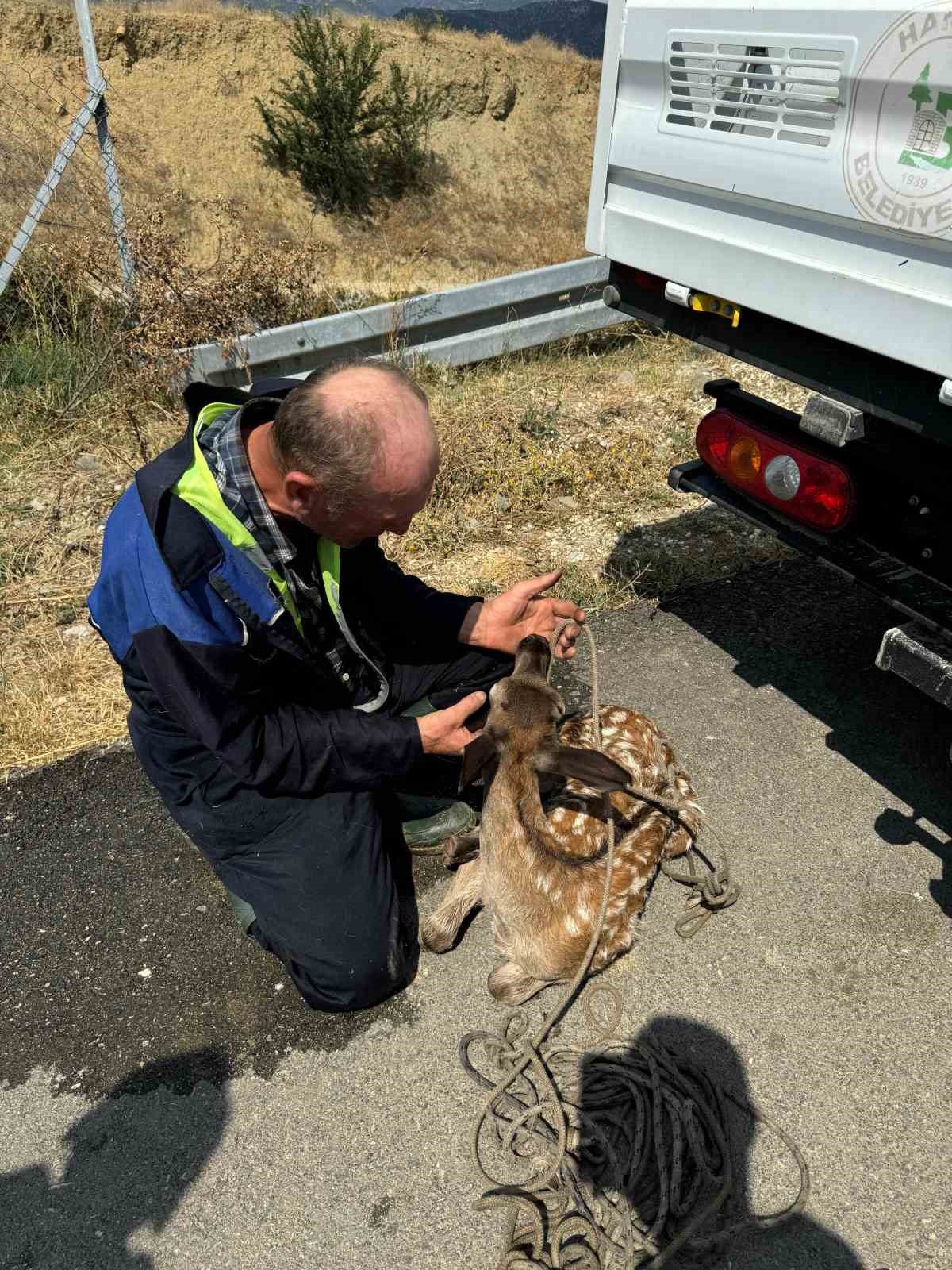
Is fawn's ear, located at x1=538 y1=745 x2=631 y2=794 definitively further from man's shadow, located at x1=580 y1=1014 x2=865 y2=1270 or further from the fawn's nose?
man's shadow, located at x1=580 y1=1014 x2=865 y2=1270

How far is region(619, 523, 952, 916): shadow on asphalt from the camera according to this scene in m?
3.89

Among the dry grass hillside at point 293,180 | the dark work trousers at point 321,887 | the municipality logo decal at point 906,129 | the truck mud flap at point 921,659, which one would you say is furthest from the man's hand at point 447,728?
the dry grass hillside at point 293,180

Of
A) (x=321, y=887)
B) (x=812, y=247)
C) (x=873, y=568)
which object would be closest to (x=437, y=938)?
(x=321, y=887)

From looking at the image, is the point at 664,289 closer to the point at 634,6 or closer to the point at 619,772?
the point at 634,6

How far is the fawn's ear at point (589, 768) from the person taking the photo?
2932mm

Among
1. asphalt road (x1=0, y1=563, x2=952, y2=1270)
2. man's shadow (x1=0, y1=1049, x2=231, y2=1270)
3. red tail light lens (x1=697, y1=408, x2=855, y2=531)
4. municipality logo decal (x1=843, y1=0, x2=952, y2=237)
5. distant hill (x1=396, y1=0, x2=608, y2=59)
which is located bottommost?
man's shadow (x1=0, y1=1049, x2=231, y2=1270)

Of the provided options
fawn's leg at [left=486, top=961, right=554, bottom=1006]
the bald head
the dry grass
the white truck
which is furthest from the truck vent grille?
fawn's leg at [left=486, top=961, right=554, bottom=1006]

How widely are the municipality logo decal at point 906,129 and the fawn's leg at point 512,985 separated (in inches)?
109

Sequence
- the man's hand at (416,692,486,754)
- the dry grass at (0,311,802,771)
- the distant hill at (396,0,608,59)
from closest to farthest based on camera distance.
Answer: the man's hand at (416,692,486,754), the dry grass at (0,311,802,771), the distant hill at (396,0,608,59)

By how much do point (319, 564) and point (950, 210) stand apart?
2.30 meters

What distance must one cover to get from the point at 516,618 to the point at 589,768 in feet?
3.72

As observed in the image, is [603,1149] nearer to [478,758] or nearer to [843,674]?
[478,758]

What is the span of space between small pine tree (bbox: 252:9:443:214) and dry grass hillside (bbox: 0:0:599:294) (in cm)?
44

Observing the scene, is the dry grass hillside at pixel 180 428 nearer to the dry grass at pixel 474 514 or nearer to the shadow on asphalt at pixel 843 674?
the dry grass at pixel 474 514
